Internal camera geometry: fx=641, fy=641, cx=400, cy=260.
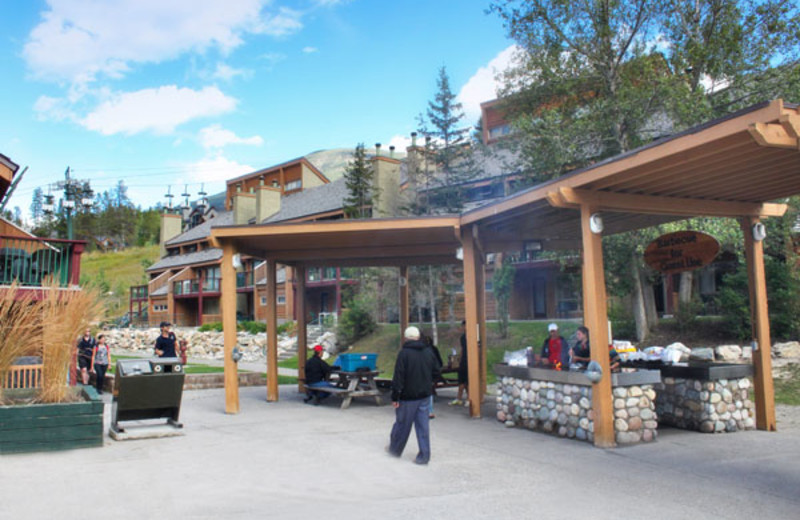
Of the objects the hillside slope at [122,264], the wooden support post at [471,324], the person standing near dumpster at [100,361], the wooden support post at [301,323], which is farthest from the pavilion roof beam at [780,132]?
the hillside slope at [122,264]

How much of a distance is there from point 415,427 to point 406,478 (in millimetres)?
693

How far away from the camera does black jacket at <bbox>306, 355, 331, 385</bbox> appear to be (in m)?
12.1

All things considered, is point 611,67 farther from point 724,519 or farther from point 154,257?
point 154,257

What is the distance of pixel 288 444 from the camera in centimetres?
795

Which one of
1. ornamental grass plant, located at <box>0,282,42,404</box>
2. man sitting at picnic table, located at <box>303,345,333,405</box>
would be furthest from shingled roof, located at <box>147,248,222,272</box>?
ornamental grass plant, located at <box>0,282,42,404</box>

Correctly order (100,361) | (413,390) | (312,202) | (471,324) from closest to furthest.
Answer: (413,390) → (471,324) → (100,361) → (312,202)

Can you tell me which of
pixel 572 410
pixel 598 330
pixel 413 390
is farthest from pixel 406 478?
pixel 598 330

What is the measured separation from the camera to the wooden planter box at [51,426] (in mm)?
7129

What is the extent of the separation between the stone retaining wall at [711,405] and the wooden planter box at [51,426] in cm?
737

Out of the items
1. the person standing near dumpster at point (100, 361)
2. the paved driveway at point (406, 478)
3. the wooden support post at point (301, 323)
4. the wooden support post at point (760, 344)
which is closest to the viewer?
the paved driveway at point (406, 478)

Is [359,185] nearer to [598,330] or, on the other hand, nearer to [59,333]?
[59,333]

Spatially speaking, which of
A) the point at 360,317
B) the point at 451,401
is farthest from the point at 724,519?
the point at 360,317

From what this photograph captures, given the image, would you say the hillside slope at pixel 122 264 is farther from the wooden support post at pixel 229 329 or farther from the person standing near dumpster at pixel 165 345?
the wooden support post at pixel 229 329

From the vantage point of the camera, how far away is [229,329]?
10.9 meters
